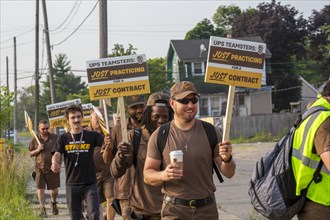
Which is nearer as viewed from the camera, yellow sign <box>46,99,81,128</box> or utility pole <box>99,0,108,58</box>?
utility pole <box>99,0,108,58</box>

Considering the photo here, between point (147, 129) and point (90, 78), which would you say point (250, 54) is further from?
point (90, 78)

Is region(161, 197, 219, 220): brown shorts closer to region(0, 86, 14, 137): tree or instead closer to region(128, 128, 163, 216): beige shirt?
region(128, 128, 163, 216): beige shirt

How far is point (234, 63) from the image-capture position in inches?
245

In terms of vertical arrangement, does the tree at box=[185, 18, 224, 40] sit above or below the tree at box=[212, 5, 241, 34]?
below

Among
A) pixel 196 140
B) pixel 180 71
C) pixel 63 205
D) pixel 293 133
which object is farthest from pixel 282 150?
pixel 180 71

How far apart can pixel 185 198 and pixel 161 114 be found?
1350mm

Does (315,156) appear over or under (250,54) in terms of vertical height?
under

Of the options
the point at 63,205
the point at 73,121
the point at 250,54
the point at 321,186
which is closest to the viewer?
the point at 321,186

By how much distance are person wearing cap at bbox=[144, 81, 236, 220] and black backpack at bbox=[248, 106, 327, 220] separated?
0.29 m

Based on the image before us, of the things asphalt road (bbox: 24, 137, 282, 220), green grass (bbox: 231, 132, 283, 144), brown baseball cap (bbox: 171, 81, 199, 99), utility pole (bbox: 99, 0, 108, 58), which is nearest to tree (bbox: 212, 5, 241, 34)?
green grass (bbox: 231, 132, 283, 144)

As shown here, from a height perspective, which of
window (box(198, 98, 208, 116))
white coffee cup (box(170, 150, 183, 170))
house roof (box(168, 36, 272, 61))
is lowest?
white coffee cup (box(170, 150, 183, 170))

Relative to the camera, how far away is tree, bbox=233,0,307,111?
5972 cm

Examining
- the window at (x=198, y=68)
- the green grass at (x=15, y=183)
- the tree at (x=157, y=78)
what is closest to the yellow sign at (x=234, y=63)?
the green grass at (x=15, y=183)

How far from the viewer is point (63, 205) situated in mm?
14641
